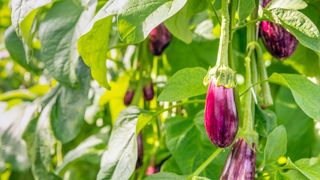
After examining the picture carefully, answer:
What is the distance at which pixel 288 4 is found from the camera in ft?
2.30

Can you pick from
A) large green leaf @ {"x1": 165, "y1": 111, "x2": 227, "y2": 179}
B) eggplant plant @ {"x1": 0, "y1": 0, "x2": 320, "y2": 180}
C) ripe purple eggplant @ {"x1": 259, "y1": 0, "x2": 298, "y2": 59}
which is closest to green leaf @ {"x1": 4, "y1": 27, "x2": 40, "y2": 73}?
eggplant plant @ {"x1": 0, "y1": 0, "x2": 320, "y2": 180}

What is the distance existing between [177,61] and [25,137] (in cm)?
26

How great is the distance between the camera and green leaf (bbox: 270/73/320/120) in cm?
67

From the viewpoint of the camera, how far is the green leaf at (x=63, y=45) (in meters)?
0.93

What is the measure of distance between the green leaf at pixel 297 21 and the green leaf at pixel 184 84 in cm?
9

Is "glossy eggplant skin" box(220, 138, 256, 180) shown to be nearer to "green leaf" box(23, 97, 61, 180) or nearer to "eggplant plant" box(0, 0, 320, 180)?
"eggplant plant" box(0, 0, 320, 180)

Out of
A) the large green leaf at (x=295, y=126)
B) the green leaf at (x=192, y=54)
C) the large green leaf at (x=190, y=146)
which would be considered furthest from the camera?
the green leaf at (x=192, y=54)

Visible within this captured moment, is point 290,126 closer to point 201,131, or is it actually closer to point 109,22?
point 201,131

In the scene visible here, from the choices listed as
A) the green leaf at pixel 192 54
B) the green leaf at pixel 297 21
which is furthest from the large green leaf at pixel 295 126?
the green leaf at pixel 297 21

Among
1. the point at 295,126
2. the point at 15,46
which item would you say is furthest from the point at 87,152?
the point at 295,126

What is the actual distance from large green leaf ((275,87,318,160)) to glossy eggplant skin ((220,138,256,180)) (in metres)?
0.33

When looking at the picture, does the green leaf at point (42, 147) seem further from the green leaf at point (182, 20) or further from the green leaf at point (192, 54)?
the green leaf at point (182, 20)

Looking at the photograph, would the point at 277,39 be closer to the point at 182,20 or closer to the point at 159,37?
the point at 182,20

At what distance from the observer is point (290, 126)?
1025mm
